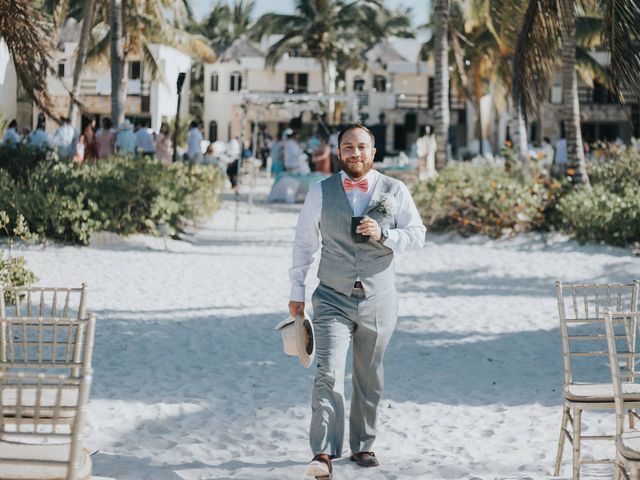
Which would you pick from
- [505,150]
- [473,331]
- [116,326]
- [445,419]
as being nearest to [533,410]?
[445,419]

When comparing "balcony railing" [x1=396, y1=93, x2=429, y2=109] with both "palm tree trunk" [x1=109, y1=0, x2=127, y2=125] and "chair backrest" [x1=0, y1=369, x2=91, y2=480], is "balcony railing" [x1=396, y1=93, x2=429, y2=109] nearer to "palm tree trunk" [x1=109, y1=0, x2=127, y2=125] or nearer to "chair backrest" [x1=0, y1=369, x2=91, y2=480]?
"palm tree trunk" [x1=109, y1=0, x2=127, y2=125]

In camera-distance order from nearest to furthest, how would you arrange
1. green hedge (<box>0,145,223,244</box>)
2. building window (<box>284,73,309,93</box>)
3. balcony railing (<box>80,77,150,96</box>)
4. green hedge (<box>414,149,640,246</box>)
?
green hedge (<box>0,145,223,244</box>) < green hedge (<box>414,149,640,246</box>) < balcony railing (<box>80,77,150,96</box>) < building window (<box>284,73,309,93</box>)

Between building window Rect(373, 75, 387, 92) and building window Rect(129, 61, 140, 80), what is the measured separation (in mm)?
14345

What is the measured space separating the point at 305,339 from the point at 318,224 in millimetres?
583

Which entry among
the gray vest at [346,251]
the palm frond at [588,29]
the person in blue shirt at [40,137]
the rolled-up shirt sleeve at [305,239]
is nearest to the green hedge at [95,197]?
the person in blue shirt at [40,137]

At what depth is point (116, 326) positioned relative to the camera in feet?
31.0

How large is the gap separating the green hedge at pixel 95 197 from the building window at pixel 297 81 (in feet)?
143

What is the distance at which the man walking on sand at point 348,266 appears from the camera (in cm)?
495

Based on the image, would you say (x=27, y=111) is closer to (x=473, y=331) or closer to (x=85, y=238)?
(x=85, y=238)

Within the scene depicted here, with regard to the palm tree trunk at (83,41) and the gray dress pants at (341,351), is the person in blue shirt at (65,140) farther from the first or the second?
the gray dress pants at (341,351)

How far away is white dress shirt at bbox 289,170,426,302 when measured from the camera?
504cm

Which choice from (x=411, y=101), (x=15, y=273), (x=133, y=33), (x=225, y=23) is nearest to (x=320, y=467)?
(x=15, y=273)

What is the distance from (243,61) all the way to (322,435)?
2212 inches

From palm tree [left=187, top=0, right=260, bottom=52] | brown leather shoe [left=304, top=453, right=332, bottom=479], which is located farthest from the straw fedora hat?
palm tree [left=187, top=0, right=260, bottom=52]
